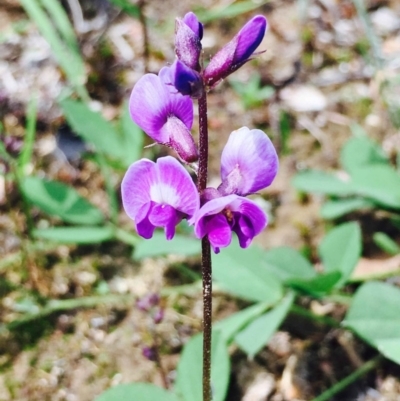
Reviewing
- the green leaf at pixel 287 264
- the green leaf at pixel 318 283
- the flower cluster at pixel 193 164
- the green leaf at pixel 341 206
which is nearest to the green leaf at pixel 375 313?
the green leaf at pixel 318 283

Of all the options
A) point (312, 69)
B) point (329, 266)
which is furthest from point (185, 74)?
point (312, 69)

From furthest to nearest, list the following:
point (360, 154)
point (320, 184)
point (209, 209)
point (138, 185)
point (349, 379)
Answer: point (360, 154), point (320, 184), point (349, 379), point (138, 185), point (209, 209)

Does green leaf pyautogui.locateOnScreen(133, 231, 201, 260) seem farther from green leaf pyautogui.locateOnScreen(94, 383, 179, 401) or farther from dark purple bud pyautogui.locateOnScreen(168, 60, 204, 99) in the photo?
dark purple bud pyautogui.locateOnScreen(168, 60, 204, 99)

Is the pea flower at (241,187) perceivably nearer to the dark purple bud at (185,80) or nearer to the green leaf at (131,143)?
the dark purple bud at (185,80)

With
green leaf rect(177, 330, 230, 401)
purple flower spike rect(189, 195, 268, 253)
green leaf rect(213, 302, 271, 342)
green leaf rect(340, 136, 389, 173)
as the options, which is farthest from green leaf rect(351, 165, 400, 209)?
purple flower spike rect(189, 195, 268, 253)

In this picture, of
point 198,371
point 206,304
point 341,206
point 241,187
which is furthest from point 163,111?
point 341,206

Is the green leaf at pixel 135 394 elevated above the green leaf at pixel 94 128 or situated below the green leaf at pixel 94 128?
below

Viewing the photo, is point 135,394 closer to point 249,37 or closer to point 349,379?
point 349,379
